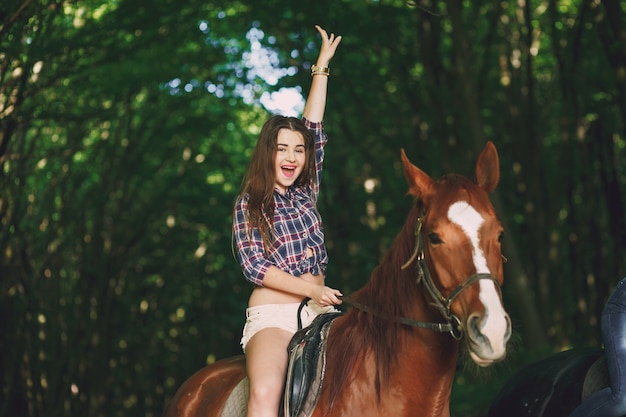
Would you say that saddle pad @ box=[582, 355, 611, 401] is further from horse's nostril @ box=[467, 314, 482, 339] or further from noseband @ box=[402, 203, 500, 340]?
horse's nostril @ box=[467, 314, 482, 339]

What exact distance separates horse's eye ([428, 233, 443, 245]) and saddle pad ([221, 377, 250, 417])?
4.62 ft

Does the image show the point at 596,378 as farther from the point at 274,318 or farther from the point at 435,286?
the point at 274,318

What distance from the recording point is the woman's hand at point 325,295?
422cm

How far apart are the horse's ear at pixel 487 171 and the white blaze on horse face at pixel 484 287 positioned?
340 millimetres

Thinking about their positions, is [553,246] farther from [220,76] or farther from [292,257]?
[292,257]

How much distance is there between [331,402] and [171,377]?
49.2 feet

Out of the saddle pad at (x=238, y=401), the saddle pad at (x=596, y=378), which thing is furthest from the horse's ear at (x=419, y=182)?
the saddle pad at (x=596, y=378)

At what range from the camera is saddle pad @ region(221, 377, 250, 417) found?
467 cm

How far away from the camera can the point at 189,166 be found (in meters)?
17.6

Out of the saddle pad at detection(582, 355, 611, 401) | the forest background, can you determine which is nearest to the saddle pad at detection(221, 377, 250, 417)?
the saddle pad at detection(582, 355, 611, 401)

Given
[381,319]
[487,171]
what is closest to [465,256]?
[487,171]

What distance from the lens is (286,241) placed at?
4.64 m

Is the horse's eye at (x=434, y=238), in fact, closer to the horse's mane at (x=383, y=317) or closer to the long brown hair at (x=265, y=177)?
the horse's mane at (x=383, y=317)

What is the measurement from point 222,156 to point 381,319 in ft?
49.2
